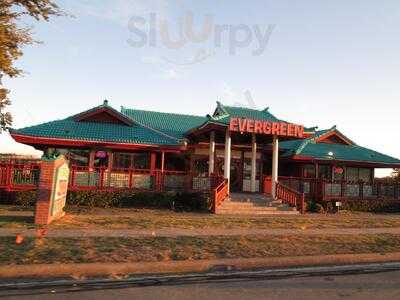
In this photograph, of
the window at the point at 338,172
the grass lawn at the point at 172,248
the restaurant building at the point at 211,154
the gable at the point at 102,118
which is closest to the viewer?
the grass lawn at the point at 172,248

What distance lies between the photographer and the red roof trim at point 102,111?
26391mm

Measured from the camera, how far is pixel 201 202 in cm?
2161

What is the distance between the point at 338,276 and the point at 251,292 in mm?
2445

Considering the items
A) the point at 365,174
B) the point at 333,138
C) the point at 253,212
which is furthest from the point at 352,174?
the point at 253,212

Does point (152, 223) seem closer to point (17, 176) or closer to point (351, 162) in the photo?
point (17, 176)

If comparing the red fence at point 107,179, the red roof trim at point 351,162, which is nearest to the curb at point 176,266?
the red fence at point 107,179

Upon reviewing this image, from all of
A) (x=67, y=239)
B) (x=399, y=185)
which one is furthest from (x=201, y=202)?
(x=399, y=185)

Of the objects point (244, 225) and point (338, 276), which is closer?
point (338, 276)

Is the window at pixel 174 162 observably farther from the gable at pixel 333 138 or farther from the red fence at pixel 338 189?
the gable at pixel 333 138

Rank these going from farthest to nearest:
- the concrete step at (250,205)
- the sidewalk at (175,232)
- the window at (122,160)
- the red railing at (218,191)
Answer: the window at (122,160)
the concrete step at (250,205)
the red railing at (218,191)
the sidewalk at (175,232)

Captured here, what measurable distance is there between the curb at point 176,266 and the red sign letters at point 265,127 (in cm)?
1175

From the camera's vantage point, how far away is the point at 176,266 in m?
9.05

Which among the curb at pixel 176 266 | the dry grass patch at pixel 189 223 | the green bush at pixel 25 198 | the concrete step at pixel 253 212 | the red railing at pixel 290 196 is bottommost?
the curb at pixel 176 266

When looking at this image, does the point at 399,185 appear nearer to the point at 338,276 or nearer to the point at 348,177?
the point at 348,177
